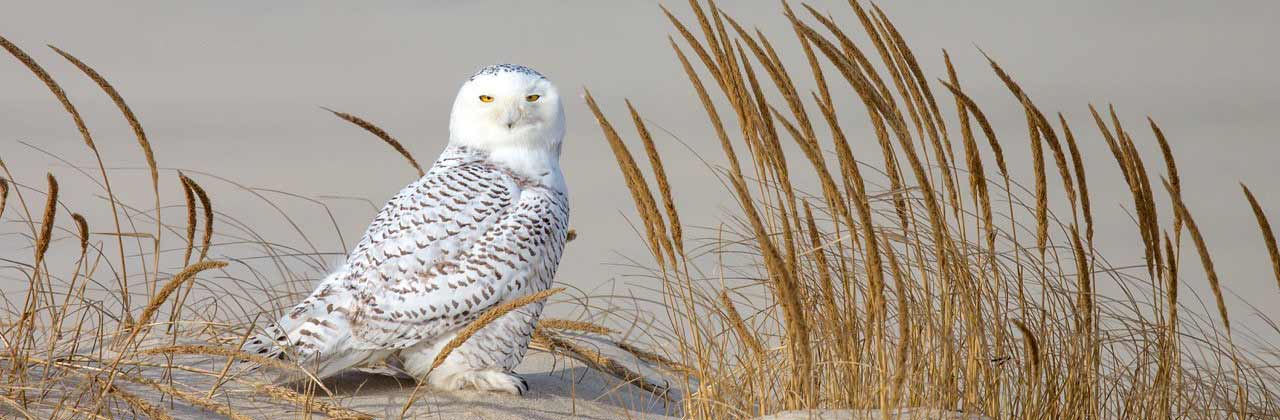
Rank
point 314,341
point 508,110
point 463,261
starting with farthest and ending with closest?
point 508,110 → point 463,261 → point 314,341

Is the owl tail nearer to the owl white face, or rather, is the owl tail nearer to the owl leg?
the owl leg

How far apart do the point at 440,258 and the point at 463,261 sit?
0.07m

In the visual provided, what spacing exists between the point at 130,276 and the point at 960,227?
241 cm

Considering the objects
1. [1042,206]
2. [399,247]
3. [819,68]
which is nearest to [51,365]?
[399,247]

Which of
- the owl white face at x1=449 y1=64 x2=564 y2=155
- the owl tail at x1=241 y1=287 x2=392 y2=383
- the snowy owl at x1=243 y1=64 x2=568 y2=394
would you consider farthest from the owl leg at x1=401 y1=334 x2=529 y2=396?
the owl white face at x1=449 y1=64 x2=564 y2=155

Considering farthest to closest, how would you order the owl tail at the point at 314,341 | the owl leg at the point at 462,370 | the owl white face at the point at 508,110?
the owl white face at the point at 508,110, the owl leg at the point at 462,370, the owl tail at the point at 314,341

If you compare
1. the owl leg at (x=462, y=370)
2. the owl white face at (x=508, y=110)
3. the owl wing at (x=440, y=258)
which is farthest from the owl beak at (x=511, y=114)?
→ the owl leg at (x=462, y=370)

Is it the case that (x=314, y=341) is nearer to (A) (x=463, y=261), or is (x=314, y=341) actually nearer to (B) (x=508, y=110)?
(A) (x=463, y=261)

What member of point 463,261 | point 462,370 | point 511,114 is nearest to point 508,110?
point 511,114

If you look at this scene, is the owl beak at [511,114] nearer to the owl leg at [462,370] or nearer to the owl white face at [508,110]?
the owl white face at [508,110]

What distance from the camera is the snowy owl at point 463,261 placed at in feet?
10.9

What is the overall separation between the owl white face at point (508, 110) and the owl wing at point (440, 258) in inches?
6.2

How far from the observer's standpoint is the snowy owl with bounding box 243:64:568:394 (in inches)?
130

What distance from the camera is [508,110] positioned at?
360 centimetres
